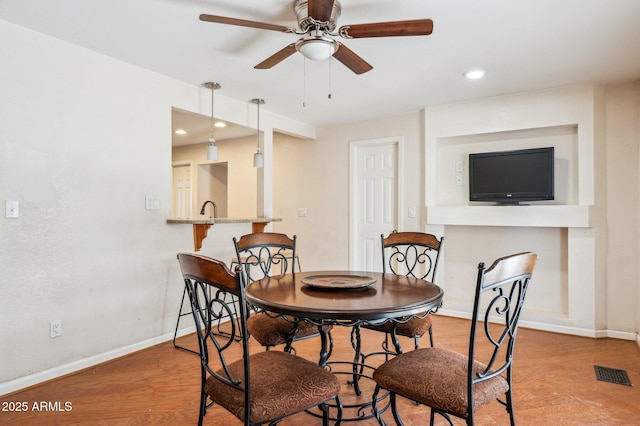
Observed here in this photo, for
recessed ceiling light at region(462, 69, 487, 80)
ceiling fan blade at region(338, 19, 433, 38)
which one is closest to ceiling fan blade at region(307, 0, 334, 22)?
ceiling fan blade at region(338, 19, 433, 38)

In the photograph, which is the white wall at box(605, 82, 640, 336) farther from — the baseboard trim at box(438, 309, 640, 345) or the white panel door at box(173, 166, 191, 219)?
the white panel door at box(173, 166, 191, 219)

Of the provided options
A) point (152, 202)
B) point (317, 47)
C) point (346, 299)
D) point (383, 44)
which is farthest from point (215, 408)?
point (383, 44)

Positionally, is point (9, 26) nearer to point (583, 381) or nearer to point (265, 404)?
point (265, 404)

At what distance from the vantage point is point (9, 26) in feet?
7.64

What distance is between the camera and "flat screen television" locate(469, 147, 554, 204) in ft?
11.5

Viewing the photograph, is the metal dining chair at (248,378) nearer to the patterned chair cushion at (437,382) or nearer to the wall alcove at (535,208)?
the patterned chair cushion at (437,382)

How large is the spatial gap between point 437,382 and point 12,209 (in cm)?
263

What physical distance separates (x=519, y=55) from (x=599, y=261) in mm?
2033

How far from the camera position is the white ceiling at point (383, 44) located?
2.16 m

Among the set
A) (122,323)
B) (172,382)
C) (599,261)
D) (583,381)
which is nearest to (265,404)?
(172,382)

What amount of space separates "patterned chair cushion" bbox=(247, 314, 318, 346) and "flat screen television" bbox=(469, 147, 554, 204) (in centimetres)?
255

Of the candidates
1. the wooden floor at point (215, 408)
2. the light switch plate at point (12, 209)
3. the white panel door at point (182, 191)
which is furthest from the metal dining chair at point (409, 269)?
the white panel door at point (182, 191)

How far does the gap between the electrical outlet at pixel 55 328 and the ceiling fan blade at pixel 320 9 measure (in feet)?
8.37

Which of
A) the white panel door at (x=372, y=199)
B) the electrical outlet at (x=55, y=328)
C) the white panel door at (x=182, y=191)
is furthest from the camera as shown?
the white panel door at (x=182, y=191)
